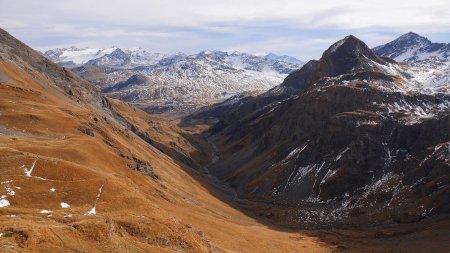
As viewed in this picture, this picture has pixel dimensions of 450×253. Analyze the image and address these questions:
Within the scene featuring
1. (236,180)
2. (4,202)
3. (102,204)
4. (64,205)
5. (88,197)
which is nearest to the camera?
(4,202)

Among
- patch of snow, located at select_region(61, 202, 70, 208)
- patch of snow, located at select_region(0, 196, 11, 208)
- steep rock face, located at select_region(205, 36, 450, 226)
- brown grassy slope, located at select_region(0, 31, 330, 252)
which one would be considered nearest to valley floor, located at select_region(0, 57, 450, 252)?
patch of snow, located at select_region(61, 202, 70, 208)

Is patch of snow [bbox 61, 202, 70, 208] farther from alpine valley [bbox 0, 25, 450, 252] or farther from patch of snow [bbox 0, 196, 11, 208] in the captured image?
patch of snow [bbox 0, 196, 11, 208]

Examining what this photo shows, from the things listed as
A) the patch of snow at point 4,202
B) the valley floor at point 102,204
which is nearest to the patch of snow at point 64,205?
the valley floor at point 102,204

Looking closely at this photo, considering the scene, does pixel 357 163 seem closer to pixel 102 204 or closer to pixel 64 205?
pixel 102 204

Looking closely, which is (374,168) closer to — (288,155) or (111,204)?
(288,155)

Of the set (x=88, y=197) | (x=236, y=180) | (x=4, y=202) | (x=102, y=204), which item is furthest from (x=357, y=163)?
(x=4, y=202)

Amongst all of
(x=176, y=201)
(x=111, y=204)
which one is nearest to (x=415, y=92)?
(x=176, y=201)
